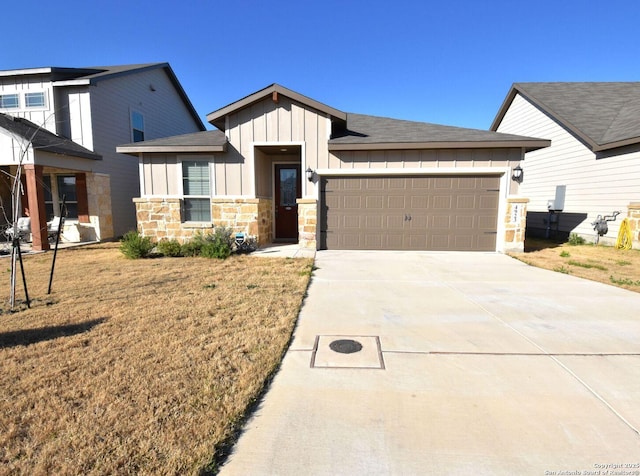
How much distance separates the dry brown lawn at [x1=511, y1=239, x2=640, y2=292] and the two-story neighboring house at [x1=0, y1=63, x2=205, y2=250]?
13331 mm

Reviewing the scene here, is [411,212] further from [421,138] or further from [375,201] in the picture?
[421,138]

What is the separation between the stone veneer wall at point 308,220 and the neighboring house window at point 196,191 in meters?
2.71

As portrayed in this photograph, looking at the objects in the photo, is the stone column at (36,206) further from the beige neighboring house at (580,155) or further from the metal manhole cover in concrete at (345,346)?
the beige neighboring house at (580,155)

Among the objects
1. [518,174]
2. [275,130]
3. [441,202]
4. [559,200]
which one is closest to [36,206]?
[275,130]

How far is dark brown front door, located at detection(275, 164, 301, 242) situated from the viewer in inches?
421

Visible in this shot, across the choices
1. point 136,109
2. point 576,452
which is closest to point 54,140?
point 136,109

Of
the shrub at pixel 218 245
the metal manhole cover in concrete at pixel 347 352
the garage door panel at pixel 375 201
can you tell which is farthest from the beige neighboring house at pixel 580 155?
the shrub at pixel 218 245

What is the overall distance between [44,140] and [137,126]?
4209 millimetres

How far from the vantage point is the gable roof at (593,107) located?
401 inches

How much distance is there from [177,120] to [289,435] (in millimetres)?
17962

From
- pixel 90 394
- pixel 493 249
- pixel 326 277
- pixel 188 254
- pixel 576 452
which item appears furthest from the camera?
pixel 493 249

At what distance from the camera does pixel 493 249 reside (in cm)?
888

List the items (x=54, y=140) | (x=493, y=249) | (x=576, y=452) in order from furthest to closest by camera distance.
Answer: (x=54, y=140) → (x=493, y=249) → (x=576, y=452)

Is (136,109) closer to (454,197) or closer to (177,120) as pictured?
(177,120)
